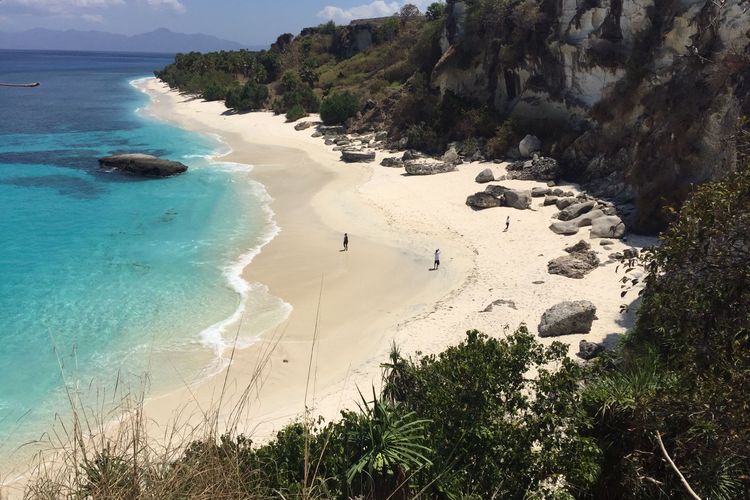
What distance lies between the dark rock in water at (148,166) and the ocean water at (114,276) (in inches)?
47.6

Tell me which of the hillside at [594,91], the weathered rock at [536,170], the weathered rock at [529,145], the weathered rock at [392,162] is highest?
the hillside at [594,91]

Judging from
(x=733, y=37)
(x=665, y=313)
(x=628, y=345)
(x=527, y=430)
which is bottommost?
(x=628, y=345)

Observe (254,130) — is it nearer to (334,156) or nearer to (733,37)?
(334,156)

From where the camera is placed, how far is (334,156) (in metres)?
49.2

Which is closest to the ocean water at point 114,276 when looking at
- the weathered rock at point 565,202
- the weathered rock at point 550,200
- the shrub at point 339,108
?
the shrub at point 339,108

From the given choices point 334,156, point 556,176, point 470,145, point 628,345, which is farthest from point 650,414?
point 334,156

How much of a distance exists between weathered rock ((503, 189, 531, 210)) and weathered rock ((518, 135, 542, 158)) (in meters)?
8.87

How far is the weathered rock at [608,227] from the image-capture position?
2617cm

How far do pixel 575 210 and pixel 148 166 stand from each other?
109 feet

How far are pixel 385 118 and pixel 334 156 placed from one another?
1058 centimetres

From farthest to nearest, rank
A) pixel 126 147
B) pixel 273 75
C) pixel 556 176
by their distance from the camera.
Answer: pixel 273 75, pixel 126 147, pixel 556 176

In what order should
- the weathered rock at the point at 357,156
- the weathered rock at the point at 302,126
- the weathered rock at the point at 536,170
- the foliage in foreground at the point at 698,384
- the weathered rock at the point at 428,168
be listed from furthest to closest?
the weathered rock at the point at 302,126
the weathered rock at the point at 357,156
the weathered rock at the point at 428,168
the weathered rock at the point at 536,170
the foliage in foreground at the point at 698,384

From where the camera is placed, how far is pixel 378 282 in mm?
24328

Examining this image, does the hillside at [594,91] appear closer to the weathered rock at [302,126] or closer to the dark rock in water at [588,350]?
the dark rock in water at [588,350]
